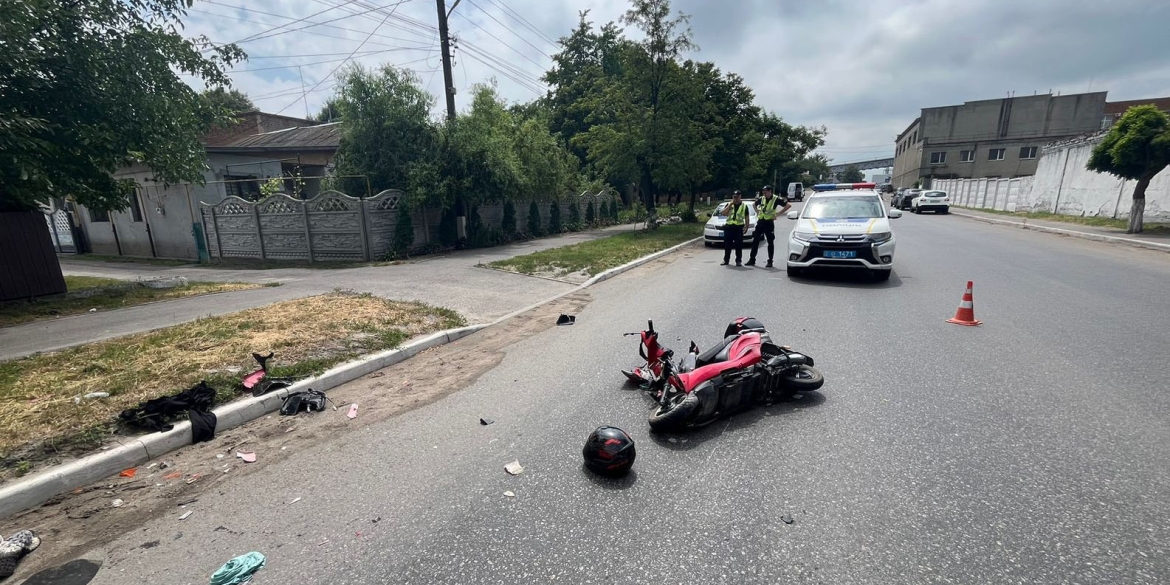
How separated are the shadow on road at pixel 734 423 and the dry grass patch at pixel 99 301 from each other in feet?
33.0

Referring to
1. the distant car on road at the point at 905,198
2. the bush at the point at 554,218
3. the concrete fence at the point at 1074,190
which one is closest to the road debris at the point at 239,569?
the bush at the point at 554,218

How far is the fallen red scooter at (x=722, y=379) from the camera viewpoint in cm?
340

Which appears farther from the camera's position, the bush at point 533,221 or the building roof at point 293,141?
the building roof at point 293,141

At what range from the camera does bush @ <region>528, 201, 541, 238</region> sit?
20688 millimetres

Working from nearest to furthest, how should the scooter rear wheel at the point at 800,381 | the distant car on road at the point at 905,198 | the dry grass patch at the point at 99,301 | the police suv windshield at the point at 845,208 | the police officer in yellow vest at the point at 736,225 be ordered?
the scooter rear wheel at the point at 800,381 → the dry grass patch at the point at 99,301 → the police suv windshield at the point at 845,208 → the police officer in yellow vest at the point at 736,225 → the distant car on road at the point at 905,198

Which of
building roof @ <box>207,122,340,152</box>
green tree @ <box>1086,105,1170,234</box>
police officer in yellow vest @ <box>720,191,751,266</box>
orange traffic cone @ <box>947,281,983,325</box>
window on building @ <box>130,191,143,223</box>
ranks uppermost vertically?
building roof @ <box>207,122,340,152</box>

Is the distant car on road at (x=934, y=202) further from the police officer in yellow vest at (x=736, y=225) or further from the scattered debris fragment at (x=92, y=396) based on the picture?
the scattered debris fragment at (x=92, y=396)

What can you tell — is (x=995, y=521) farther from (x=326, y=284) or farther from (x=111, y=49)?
(x=111, y=49)

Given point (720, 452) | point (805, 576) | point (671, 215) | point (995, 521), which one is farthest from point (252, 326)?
point (671, 215)

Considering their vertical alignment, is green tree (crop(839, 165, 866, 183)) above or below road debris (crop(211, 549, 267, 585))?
above

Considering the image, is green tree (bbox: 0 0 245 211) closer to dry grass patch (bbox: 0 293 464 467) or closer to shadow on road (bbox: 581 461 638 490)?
dry grass patch (bbox: 0 293 464 467)

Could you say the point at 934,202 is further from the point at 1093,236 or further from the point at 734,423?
the point at 734,423

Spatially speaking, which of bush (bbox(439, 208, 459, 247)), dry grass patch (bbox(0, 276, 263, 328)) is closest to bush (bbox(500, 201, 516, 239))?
bush (bbox(439, 208, 459, 247))

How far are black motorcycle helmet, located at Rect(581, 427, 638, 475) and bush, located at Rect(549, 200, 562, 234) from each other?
64.1ft
